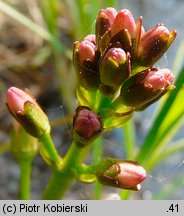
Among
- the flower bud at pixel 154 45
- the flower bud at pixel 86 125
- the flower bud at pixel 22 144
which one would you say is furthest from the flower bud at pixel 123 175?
the flower bud at pixel 22 144

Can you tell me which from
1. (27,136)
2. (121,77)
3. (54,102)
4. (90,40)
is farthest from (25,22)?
(121,77)

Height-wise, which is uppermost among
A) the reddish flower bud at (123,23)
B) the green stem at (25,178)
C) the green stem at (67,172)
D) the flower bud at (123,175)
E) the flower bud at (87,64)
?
the reddish flower bud at (123,23)

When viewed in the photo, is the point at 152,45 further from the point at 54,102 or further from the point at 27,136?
the point at 54,102

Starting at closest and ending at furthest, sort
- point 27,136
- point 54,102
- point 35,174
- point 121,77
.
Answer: point 121,77
point 27,136
point 35,174
point 54,102

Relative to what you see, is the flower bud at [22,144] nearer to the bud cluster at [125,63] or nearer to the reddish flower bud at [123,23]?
the bud cluster at [125,63]

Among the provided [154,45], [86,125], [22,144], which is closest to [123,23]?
[154,45]

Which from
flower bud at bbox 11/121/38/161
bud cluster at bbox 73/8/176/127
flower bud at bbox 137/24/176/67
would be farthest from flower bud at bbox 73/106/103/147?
flower bud at bbox 11/121/38/161

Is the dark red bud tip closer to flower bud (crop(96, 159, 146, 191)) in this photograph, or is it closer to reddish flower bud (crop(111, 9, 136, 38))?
reddish flower bud (crop(111, 9, 136, 38))
